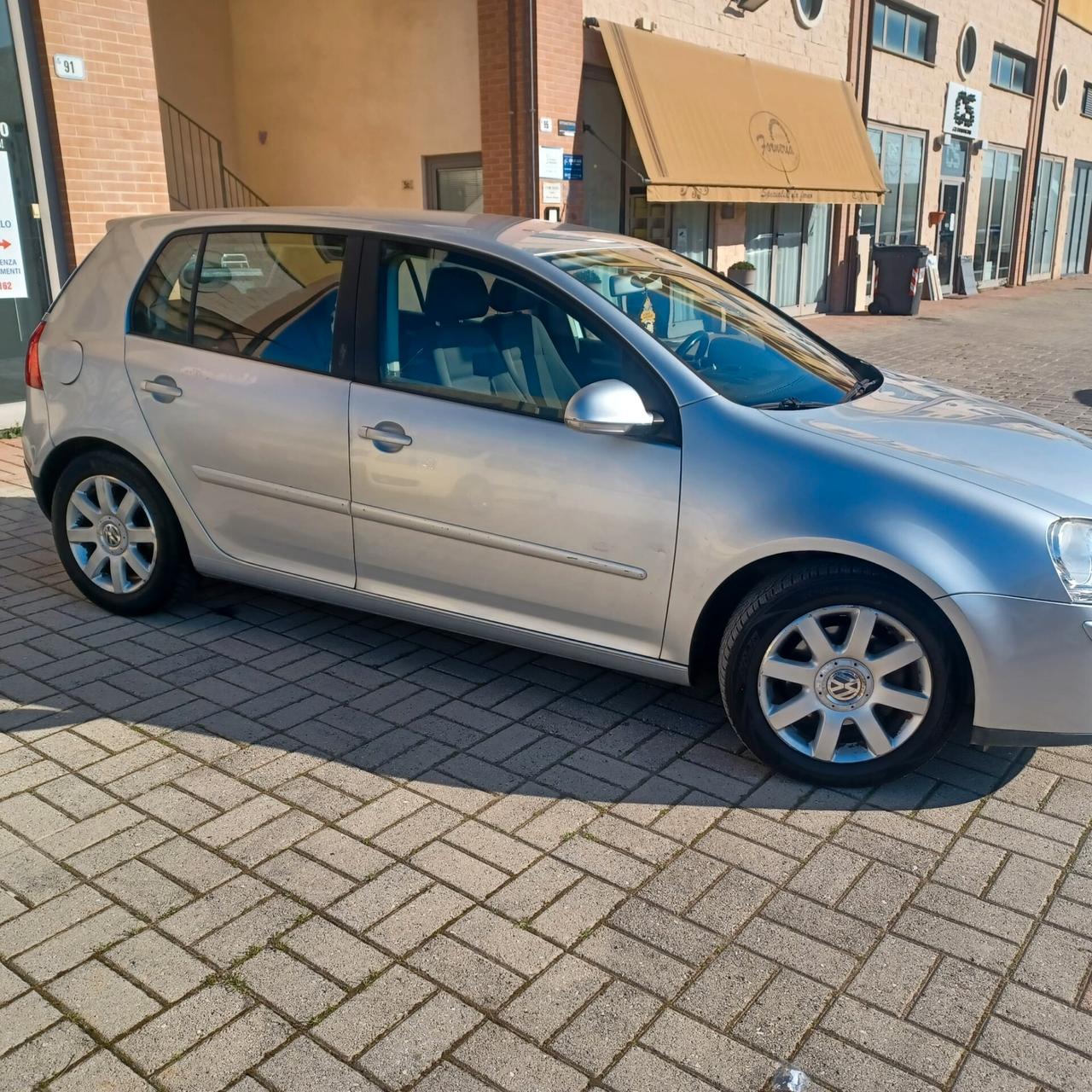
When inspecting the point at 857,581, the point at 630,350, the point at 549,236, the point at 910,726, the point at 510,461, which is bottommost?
the point at 910,726

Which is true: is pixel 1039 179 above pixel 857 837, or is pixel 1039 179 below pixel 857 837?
above

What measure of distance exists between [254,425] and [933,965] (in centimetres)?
291

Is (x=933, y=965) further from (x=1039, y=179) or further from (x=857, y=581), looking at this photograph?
(x=1039, y=179)

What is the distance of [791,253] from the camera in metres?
18.8

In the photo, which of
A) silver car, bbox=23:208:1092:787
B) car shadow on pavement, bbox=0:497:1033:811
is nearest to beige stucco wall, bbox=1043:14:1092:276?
silver car, bbox=23:208:1092:787

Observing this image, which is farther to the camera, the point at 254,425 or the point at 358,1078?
the point at 254,425

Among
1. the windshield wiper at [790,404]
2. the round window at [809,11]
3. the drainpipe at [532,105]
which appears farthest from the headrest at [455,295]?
the round window at [809,11]

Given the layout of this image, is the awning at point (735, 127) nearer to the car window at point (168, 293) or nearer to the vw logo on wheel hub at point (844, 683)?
the car window at point (168, 293)

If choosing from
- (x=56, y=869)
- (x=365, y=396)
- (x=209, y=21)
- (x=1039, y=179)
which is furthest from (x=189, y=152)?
(x=1039, y=179)

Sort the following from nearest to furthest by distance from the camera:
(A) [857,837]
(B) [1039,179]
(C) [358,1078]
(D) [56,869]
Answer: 1. (C) [358,1078]
2. (D) [56,869]
3. (A) [857,837]
4. (B) [1039,179]

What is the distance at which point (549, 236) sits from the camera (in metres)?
4.11

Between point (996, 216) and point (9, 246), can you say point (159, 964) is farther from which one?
point (996, 216)

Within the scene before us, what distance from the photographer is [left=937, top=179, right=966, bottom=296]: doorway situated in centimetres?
2377

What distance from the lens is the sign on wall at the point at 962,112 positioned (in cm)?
2261
